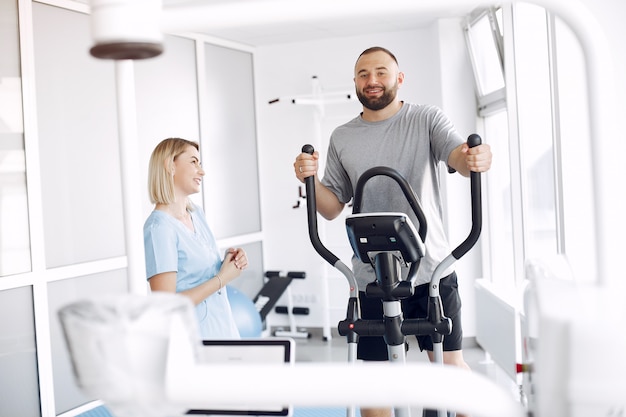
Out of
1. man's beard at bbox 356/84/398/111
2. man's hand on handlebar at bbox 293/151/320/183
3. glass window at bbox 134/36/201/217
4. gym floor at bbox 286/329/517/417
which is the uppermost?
glass window at bbox 134/36/201/217

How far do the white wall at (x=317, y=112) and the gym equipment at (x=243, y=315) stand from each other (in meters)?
1.35

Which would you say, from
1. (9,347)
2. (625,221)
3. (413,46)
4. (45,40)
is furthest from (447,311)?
(413,46)

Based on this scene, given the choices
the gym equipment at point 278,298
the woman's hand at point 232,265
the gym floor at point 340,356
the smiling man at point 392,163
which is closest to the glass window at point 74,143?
the gym equipment at point 278,298

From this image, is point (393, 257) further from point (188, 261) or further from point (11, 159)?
point (11, 159)

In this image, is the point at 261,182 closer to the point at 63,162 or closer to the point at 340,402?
the point at 63,162

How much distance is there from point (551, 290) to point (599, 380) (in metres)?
0.14

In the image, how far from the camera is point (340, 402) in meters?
0.62

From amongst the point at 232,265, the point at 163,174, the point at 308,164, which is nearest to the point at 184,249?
the point at 232,265

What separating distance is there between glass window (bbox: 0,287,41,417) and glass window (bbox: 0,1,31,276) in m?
0.18

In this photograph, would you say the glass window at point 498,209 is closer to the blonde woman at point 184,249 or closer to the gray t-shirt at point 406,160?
the gray t-shirt at point 406,160

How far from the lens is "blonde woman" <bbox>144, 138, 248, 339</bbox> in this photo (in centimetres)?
245

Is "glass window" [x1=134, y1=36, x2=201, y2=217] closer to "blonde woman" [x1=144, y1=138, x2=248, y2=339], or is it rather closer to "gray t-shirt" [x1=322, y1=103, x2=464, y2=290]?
"blonde woman" [x1=144, y1=138, x2=248, y2=339]

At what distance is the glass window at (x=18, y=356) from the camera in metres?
3.75

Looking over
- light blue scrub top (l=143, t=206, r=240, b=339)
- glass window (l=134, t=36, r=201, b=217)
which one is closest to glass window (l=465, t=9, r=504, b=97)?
glass window (l=134, t=36, r=201, b=217)
